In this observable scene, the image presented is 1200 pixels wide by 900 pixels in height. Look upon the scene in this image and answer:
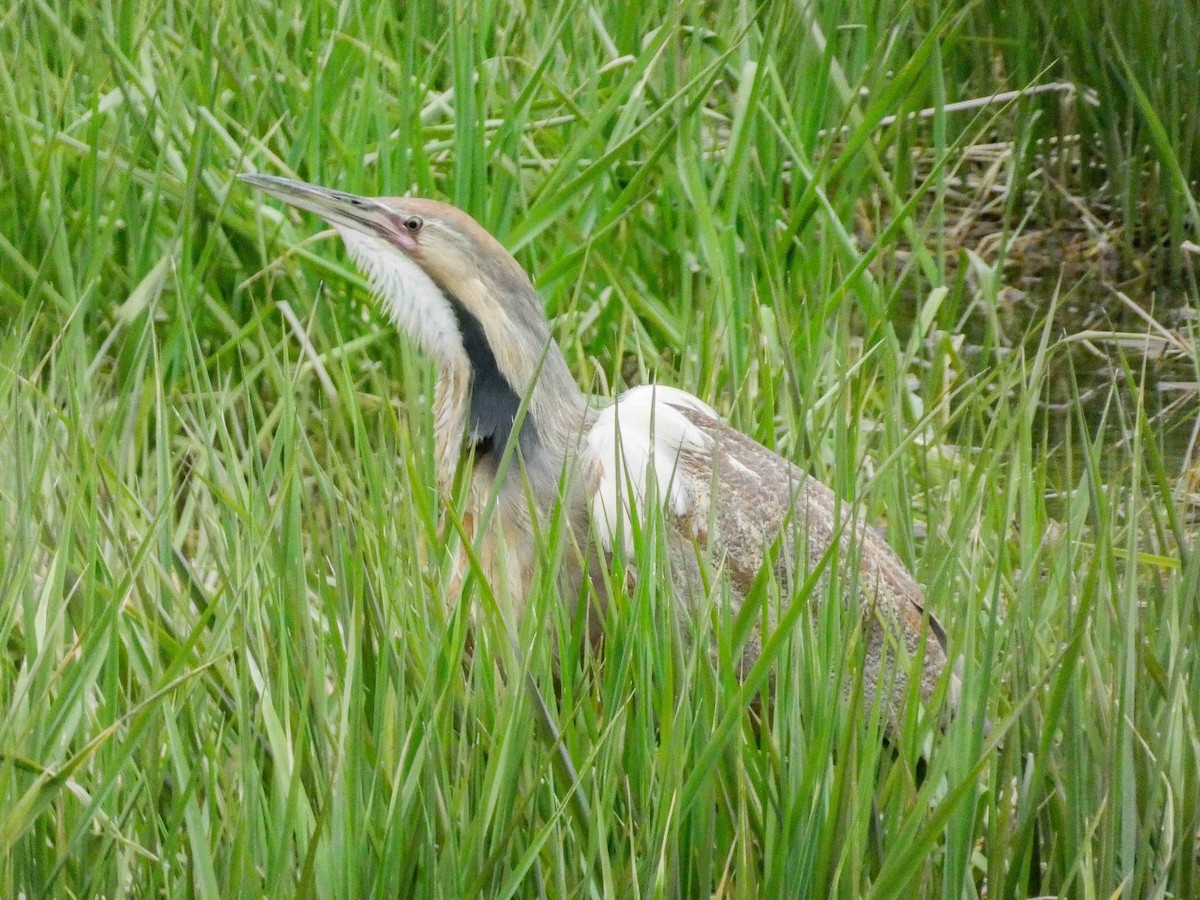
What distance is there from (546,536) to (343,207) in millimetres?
669

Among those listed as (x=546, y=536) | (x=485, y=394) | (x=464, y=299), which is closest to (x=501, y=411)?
(x=485, y=394)

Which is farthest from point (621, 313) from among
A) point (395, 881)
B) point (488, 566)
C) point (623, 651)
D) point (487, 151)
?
point (395, 881)

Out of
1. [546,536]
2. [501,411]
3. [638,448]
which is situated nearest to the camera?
[546,536]

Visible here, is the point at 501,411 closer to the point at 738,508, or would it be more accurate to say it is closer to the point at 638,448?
the point at 638,448

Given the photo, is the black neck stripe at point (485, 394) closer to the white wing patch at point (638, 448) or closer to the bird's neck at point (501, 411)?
the bird's neck at point (501, 411)

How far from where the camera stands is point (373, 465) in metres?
1.82

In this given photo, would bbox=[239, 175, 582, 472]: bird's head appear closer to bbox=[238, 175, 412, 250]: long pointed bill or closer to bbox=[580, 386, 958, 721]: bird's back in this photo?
bbox=[238, 175, 412, 250]: long pointed bill

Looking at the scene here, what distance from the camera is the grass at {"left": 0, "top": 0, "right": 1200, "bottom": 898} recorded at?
4.68ft

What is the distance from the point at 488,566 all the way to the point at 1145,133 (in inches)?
89.7

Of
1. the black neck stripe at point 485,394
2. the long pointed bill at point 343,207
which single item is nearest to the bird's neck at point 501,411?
the black neck stripe at point 485,394

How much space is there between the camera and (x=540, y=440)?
85.6 inches

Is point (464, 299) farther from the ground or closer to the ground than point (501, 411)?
farther from the ground

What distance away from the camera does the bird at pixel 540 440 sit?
2072 mm

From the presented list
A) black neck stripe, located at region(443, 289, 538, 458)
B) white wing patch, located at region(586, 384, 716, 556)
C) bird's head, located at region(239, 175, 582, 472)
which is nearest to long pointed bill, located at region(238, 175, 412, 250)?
bird's head, located at region(239, 175, 582, 472)
